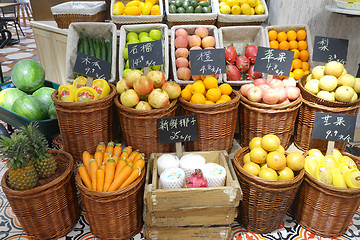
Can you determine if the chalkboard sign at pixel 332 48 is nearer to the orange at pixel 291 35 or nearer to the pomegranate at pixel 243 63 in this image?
the orange at pixel 291 35

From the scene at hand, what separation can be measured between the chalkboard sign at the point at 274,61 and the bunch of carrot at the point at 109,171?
40.7 inches

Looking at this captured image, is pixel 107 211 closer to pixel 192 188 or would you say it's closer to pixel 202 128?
pixel 192 188

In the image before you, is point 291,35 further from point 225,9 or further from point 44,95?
point 44,95

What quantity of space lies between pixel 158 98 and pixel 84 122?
0.49 m

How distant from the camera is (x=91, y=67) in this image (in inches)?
74.1

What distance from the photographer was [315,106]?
1746 mm

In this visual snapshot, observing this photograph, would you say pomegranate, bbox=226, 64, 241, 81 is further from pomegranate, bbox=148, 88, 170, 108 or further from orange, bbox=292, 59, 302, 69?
pomegranate, bbox=148, 88, 170, 108

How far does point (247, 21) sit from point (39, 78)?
6.49ft

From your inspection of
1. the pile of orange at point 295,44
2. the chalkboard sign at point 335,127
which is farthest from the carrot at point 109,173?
the pile of orange at point 295,44

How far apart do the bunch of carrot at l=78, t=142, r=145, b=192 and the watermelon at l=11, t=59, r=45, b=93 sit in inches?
53.6

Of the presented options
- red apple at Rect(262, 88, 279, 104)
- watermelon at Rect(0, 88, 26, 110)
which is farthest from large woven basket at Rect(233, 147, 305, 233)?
watermelon at Rect(0, 88, 26, 110)

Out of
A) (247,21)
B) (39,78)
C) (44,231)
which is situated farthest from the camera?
(39,78)

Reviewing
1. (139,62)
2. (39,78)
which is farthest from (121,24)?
(39,78)

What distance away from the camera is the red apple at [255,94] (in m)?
1.72
